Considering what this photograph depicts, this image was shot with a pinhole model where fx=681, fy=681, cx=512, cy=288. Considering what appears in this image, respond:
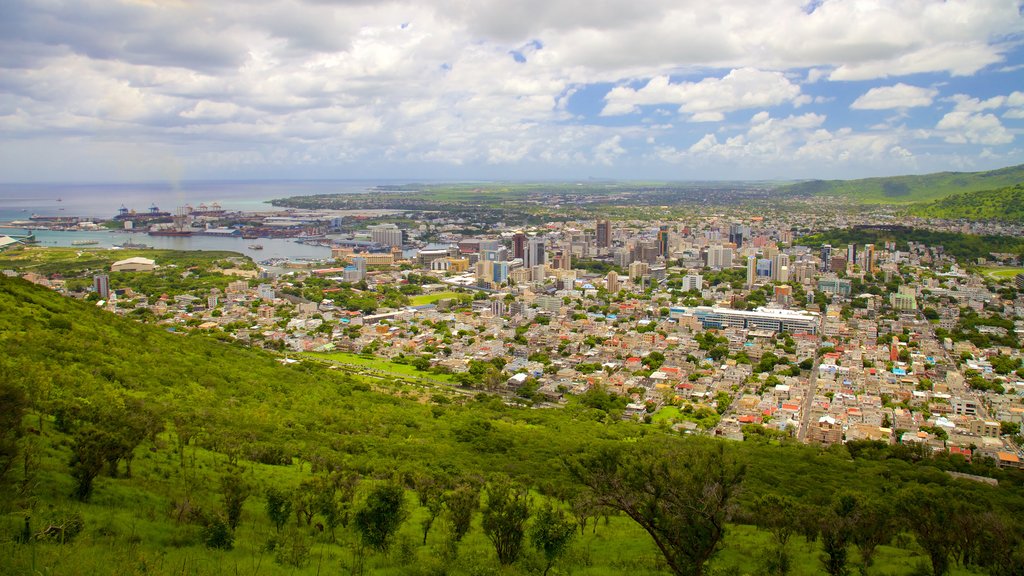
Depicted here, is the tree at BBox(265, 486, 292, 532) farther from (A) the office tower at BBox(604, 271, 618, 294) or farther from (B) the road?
(A) the office tower at BBox(604, 271, 618, 294)


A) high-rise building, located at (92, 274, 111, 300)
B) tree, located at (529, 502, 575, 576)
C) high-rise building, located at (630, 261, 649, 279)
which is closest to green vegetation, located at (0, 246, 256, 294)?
high-rise building, located at (92, 274, 111, 300)

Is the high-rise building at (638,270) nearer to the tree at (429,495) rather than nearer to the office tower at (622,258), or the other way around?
the office tower at (622,258)

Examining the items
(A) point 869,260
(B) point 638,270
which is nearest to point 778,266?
(A) point 869,260

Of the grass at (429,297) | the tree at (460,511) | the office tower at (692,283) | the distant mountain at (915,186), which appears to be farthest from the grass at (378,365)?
the distant mountain at (915,186)

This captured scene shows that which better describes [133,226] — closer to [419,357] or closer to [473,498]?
[419,357]

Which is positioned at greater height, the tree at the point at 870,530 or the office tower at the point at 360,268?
the office tower at the point at 360,268

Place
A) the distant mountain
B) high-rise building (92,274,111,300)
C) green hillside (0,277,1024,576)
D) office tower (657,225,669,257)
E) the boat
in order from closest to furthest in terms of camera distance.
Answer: green hillside (0,277,1024,576), high-rise building (92,274,111,300), office tower (657,225,669,257), the boat, the distant mountain
